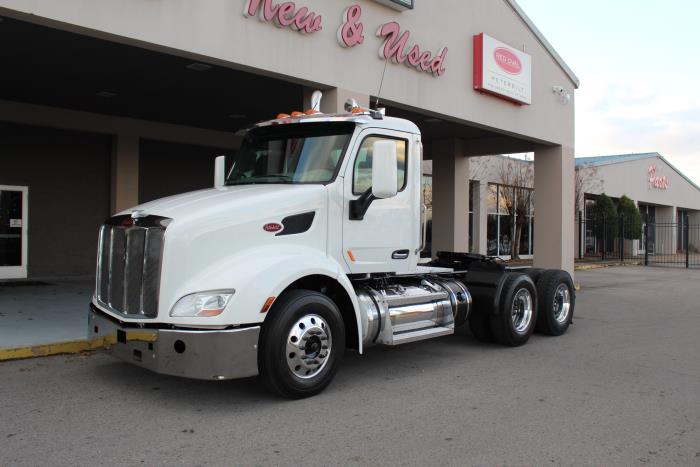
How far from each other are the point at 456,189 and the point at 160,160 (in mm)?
8537

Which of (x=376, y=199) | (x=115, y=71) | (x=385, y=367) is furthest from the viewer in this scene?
(x=115, y=71)

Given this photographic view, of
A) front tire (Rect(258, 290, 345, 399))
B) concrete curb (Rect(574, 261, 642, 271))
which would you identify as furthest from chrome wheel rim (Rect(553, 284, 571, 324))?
concrete curb (Rect(574, 261, 642, 271))

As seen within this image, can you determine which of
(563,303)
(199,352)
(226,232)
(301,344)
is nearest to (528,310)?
(563,303)

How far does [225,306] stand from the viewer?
5.19 meters

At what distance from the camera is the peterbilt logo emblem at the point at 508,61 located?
1377 cm

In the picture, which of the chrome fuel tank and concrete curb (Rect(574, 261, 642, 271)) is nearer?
the chrome fuel tank

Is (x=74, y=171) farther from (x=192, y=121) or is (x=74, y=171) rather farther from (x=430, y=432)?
(x=430, y=432)

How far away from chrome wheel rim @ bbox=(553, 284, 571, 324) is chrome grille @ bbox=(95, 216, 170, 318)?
654cm

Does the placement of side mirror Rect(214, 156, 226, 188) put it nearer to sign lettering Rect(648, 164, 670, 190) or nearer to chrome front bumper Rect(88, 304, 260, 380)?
chrome front bumper Rect(88, 304, 260, 380)

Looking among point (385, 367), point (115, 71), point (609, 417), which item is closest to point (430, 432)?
point (609, 417)

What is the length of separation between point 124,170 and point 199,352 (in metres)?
11.5

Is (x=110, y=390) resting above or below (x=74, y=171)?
below

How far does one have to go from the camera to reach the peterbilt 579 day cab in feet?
17.3

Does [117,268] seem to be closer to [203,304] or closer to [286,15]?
[203,304]
